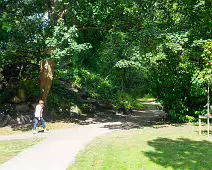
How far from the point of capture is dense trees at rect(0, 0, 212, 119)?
564 inches

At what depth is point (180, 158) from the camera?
8.12 metres

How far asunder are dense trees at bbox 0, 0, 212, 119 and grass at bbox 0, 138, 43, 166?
498cm

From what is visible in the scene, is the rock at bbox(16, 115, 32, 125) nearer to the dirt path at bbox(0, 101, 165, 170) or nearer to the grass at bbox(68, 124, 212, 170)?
the dirt path at bbox(0, 101, 165, 170)

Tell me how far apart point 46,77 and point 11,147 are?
892cm

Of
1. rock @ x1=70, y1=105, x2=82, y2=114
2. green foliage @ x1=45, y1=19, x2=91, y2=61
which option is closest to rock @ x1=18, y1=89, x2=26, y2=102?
rock @ x1=70, y1=105, x2=82, y2=114

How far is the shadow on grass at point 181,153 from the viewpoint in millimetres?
7525

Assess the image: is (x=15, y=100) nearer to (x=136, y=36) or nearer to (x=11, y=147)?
(x=11, y=147)

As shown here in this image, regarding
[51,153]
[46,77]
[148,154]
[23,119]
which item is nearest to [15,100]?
[23,119]

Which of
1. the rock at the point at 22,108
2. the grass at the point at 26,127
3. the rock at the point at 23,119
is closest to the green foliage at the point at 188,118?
the grass at the point at 26,127

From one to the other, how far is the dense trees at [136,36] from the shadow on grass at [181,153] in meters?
3.81

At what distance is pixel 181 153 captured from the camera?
28.6 ft

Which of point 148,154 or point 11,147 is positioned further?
point 11,147

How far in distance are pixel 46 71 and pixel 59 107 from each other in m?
2.82

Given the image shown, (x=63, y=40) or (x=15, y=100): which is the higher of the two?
(x=63, y=40)
